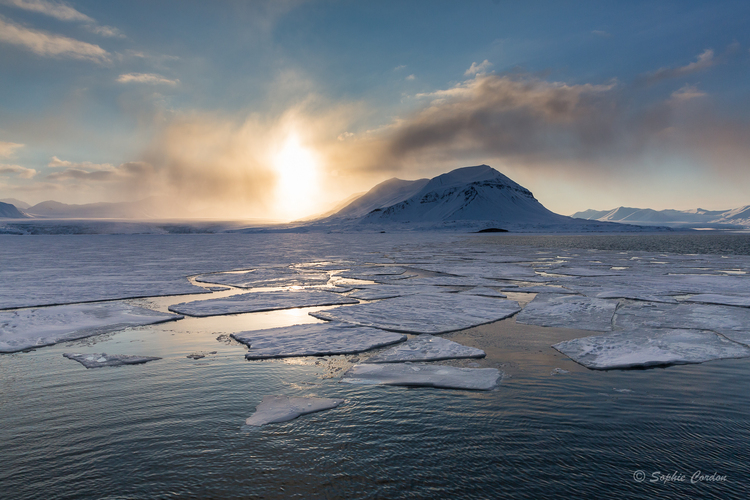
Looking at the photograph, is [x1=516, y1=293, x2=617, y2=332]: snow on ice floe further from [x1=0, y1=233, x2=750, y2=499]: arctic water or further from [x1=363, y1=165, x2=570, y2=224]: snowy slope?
[x1=363, y1=165, x2=570, y2=224]: snowy slope

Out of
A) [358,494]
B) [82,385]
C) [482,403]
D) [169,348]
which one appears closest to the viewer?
[358,494]

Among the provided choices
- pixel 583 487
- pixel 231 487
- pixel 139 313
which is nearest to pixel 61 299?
pixel 139 313

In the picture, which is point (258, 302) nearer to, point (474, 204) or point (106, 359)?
point (106, 359)

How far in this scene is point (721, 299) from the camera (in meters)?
10.6

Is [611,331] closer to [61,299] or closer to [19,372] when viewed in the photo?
[19,372]

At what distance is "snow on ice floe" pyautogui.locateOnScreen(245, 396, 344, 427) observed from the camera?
4.32 m

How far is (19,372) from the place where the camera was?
18.9ft

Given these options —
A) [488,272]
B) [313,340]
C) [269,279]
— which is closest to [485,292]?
[488,272]

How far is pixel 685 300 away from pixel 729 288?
9.92ft

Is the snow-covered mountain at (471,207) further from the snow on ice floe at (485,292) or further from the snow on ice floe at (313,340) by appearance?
the snow on ice floe at (313,340)

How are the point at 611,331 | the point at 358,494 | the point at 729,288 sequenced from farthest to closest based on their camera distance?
the point at 729,288 < the point at 611,331 < the point at 358,494

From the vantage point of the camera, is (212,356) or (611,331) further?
(611,331)

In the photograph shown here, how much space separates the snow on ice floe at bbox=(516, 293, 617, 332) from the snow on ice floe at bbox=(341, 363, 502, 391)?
3524mm

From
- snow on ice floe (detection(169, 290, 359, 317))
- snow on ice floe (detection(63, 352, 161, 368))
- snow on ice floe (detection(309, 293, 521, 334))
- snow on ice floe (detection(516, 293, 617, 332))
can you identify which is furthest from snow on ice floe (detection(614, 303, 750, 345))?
snow on ice floe (detection(63, 352, 161, 368))
